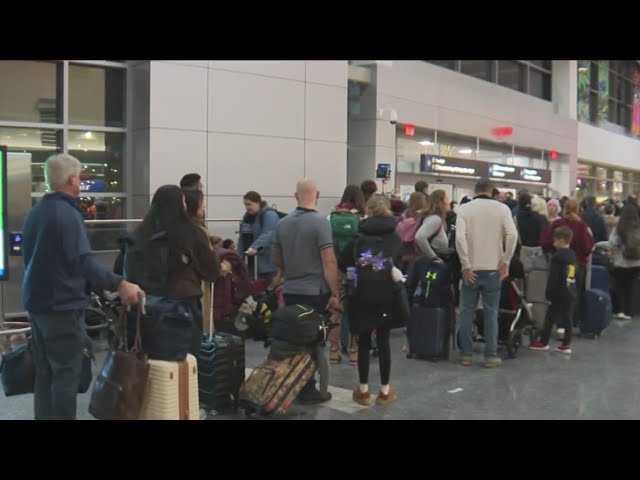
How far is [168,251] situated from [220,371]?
112 cm

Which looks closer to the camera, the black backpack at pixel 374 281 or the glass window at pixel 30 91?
the black backpack at pixel 374 281

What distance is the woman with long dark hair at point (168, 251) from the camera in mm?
3930

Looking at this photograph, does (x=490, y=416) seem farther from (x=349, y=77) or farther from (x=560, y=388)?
(x=349, y=77)

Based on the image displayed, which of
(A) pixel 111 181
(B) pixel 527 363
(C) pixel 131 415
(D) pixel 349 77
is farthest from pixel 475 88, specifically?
(C) pixel 131 415

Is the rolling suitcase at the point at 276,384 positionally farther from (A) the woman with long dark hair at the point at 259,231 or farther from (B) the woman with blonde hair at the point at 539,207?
(B) the woman with blonde hair at the point at 539,207

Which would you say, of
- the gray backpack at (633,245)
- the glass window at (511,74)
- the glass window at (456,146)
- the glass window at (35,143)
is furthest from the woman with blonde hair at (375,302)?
the glass window at (511,74)

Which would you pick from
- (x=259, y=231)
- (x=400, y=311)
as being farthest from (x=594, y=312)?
(x=259, y=231)

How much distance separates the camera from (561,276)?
6.85m

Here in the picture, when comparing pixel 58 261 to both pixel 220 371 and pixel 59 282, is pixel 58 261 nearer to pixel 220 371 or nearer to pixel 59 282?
pixel 59 282

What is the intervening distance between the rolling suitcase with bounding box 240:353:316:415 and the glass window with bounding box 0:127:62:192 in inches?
231

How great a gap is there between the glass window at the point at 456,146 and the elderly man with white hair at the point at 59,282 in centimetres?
1349

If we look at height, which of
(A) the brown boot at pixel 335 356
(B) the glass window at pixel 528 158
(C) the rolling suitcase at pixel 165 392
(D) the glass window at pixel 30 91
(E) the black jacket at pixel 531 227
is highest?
(B) the glass window at pixel 528 158

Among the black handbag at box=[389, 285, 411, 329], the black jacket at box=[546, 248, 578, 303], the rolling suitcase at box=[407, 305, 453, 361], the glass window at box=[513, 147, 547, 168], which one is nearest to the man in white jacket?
the rolling suitcase at box=[407, 305, 453, 361]

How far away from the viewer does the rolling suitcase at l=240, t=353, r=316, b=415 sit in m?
4.46
